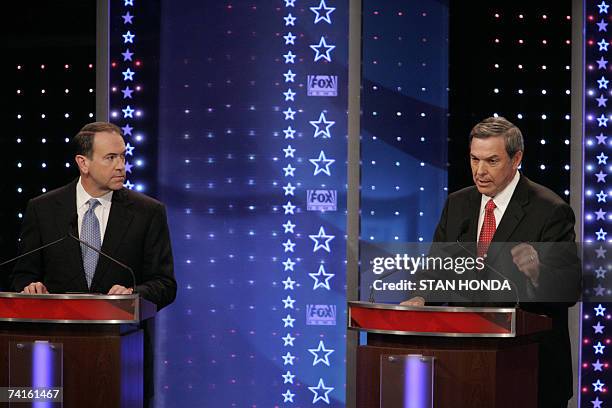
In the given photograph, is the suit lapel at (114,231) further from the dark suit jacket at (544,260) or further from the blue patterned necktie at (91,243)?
the dark suit jacket at (544,260)

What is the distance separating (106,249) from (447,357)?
1.51 meters

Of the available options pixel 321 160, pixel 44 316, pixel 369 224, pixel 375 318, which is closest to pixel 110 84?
pixel 321 160

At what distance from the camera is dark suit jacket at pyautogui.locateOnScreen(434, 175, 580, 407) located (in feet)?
Result: 11.8

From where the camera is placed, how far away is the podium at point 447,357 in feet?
10.6

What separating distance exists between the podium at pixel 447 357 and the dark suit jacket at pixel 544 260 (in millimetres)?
256

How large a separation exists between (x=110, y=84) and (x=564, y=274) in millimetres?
3147

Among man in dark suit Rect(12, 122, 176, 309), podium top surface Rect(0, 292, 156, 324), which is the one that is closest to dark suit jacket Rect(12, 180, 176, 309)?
man in dark suit Rect(12, 122, 176, 309)

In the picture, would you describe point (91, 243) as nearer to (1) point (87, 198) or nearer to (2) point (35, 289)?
(1) point (87, 198)

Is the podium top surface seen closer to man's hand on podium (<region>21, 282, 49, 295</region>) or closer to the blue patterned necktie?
man's hand on podium (<region>21, 282, 49, 295</region>)

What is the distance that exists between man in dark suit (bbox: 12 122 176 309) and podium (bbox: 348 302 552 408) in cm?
103

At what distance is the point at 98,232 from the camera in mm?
3979

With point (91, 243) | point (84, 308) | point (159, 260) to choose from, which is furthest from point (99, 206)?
point (84, 308)

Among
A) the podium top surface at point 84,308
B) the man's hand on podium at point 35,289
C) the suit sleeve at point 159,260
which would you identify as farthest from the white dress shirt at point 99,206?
the podium top surface at point 84,308

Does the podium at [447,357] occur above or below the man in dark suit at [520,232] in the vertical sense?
below
